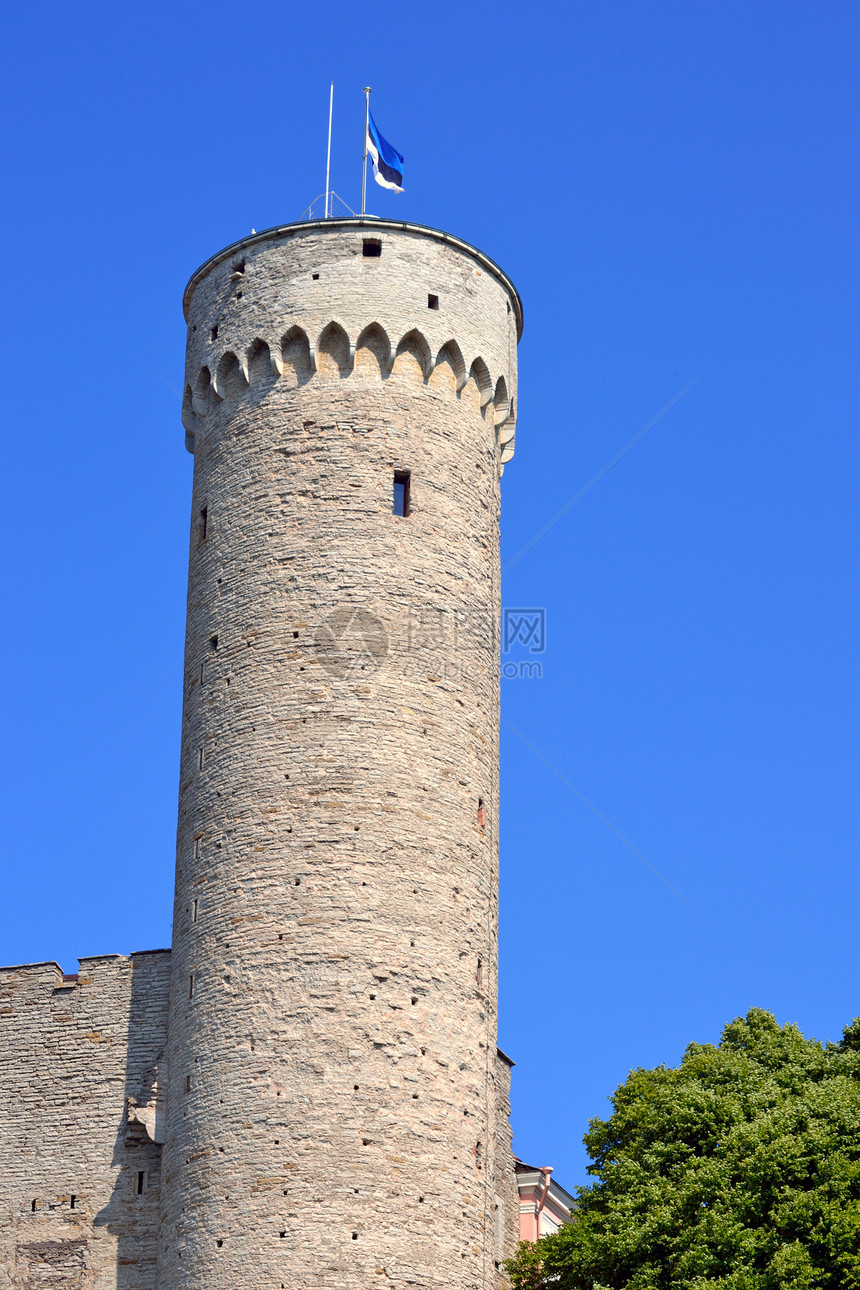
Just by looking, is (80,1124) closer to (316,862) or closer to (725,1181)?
(316,862)

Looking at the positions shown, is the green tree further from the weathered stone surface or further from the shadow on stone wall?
the shadow on stone wall

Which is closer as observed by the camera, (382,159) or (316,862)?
(316,862)

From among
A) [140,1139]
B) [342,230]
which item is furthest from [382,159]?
[140,1139]

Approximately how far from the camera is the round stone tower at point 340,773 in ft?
85.7

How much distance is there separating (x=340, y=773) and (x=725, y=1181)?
7.60 m

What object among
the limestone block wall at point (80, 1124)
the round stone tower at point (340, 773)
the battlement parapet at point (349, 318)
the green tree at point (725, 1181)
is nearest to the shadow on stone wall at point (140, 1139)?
the limestone block wall at point (80, 1124)

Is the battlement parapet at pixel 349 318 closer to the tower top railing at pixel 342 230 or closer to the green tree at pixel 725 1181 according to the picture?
the tower top railing at pixel 342 230

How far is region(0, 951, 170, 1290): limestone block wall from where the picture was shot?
95.8ft

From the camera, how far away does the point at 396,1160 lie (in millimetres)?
26078

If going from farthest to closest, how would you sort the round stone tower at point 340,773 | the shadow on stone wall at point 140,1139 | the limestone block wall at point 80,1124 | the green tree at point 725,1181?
1. the limestone block wall at point 80,1124
2. the shadow on stone wall at point 140,1139
3. the round stone tower at point 340,773
4. the green tree at point 725,1181

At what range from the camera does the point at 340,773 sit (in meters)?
27.8

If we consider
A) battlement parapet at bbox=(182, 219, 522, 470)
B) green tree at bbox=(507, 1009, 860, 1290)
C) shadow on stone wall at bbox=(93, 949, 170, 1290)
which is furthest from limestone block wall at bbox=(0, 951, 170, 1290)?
battlement parapet at bbox=(182, 219, 522, 470)

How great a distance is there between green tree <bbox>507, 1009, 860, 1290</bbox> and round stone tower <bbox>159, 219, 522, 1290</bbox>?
163cm

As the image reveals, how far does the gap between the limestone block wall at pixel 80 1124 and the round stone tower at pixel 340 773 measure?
181cm
